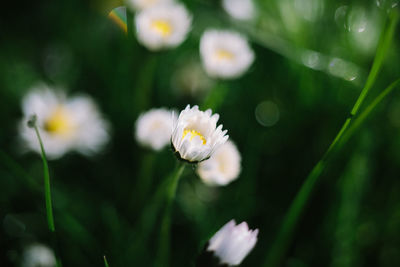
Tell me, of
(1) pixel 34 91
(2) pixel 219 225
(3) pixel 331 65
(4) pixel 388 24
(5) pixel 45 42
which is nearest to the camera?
(4) pixel 388 24

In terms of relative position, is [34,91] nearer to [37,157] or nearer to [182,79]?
[37,157]

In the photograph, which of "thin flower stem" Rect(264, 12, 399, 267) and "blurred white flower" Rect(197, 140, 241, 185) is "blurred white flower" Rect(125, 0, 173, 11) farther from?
"thin flower stem" Rect(264, 12, 399, 267)

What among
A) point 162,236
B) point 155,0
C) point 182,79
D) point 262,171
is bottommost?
point 162,236

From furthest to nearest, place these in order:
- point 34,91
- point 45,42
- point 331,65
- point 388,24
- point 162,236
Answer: point 45,42 < point 34,91 < point 331,65 < point 162,236 < point 388,24

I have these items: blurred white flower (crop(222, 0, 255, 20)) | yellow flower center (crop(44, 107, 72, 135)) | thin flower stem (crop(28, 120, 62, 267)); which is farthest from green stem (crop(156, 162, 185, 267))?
blurred white flower (crop(222, 0, 255, 20))

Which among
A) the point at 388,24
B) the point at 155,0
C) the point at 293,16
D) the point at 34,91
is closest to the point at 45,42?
the point at 34,91

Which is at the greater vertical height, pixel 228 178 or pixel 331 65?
pixel 331 65

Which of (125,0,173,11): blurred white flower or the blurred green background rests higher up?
(125,0,173,11): blurred white flower
